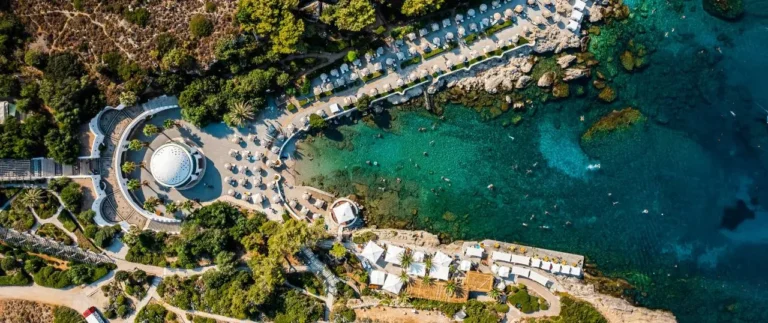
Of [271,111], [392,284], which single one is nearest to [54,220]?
[271,111]

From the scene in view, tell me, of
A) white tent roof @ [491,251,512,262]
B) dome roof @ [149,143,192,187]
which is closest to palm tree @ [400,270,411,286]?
white tent roof @ [491,251,512,262]

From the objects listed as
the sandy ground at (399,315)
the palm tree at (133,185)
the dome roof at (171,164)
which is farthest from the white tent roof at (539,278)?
the palm tree at (133,185)

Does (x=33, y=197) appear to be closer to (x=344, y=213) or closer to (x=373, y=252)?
(x=344, y=213)

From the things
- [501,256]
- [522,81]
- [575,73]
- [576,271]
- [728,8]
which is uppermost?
[728,8]

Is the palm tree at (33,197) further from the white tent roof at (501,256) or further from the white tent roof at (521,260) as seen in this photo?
the white tent roof at (521,260)

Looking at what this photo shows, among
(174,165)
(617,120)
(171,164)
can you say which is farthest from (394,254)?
(617,120)

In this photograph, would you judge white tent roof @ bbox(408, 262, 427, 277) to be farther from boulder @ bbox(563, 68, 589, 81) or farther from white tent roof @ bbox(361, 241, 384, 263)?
boulder @ bbox(563, 68, 589, 81)
